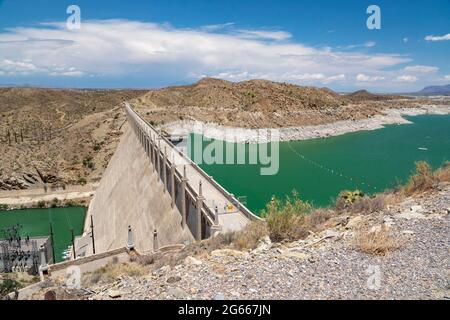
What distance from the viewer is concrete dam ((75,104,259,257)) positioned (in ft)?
52.6

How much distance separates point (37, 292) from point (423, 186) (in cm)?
967

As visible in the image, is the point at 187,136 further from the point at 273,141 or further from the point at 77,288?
the point at 77,288

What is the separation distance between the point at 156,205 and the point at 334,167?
27.4 meters

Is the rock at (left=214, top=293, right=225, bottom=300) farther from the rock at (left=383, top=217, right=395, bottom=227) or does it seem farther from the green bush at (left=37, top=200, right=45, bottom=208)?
the green bush at (left=37, top=200, right=45, bottom=208)

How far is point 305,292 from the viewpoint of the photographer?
524 centimetres

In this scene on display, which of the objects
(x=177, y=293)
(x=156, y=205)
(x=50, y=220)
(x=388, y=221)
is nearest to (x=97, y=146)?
(x=50, y=220)

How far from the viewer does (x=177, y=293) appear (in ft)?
18.0

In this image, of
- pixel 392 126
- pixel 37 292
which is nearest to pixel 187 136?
pixel 392 126

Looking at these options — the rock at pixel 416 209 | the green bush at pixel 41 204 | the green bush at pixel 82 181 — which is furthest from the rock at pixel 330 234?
the green bush at pixel 82 181

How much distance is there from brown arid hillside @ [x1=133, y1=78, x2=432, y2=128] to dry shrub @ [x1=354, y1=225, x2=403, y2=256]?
5943 centimetres

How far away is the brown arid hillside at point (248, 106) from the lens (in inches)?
2778

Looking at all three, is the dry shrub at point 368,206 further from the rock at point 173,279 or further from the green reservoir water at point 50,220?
the green reservoir water at point 50,220

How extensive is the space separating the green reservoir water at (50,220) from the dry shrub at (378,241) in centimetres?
3224

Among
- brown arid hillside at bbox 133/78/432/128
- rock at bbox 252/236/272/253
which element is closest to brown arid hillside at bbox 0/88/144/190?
brown arid hillside at bbox 133/78/432/128
